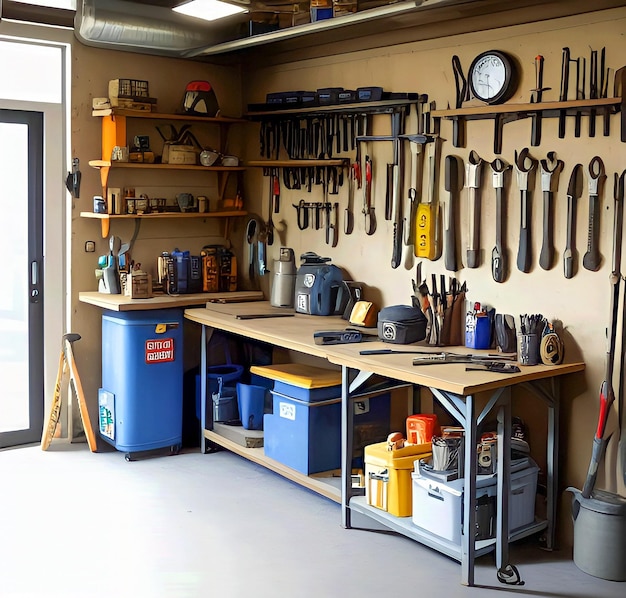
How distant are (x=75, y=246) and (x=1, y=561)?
2.14 meters

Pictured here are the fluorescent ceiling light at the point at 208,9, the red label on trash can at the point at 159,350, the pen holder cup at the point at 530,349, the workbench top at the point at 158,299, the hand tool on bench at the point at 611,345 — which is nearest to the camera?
the hand tool on bench at the point at 611,345

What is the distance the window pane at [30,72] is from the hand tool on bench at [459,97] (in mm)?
2429

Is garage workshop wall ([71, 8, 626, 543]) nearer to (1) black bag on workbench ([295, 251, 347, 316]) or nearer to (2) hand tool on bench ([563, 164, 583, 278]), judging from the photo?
(2) hand tool on bench ([563, 164, 583, 278])

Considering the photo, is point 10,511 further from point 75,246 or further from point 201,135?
point 201,135

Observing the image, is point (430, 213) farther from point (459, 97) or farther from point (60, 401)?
point (60, 401)

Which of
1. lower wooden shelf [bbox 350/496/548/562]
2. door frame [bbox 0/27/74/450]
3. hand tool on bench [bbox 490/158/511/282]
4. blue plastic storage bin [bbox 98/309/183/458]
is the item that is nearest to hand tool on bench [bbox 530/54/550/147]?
hand tool on bench [bbox 490/158/511/282]

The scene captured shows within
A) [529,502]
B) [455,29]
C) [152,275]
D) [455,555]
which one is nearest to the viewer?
[455,555]

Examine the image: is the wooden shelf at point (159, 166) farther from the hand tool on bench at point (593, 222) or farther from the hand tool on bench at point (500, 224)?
the hand tool on bench at point (593, 222)

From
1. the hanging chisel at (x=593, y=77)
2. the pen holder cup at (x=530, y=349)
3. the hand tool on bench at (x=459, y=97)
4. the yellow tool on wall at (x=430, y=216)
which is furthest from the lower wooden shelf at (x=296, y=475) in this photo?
the hanging chisel at (x=593, y=77)

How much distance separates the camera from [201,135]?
18.4 ft

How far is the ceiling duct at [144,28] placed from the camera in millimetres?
4738

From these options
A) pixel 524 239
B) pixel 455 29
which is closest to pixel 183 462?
pixel 524 239

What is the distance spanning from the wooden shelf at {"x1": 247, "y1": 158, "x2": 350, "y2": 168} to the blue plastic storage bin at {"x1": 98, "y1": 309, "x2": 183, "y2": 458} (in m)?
1.05

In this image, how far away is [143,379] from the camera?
16.3ft
